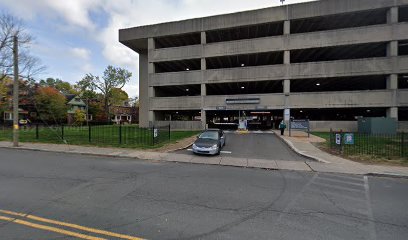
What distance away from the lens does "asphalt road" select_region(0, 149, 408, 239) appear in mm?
3928

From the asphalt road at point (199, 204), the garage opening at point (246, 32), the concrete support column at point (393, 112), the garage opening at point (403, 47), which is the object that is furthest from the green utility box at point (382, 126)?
the asphalt road at point (199, 204)

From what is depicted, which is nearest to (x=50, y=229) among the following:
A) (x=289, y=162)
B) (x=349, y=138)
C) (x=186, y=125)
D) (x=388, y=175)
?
(x=289, y=162)

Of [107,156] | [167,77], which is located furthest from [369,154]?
[167,77]

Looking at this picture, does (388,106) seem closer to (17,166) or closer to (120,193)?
(120,193)

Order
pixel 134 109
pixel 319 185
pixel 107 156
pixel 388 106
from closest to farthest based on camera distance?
pixel 319 185, pixel 107 156, pixel 388 106, pixel 134 109

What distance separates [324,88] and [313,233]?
128 feet

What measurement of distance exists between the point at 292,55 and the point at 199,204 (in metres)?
29.7

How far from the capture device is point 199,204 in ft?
17.1

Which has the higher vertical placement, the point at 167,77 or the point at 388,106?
the point at 167,77

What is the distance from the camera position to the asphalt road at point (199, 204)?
3.93 m

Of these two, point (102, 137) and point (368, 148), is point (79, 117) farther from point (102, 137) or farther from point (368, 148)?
point (368, 148)

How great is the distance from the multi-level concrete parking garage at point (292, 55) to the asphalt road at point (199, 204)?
2044 cm

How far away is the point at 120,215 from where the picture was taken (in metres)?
4.52

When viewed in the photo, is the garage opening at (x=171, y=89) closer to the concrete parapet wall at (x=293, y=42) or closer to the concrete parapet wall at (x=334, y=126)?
the concrete parapet wall at (x=293, y=42)
